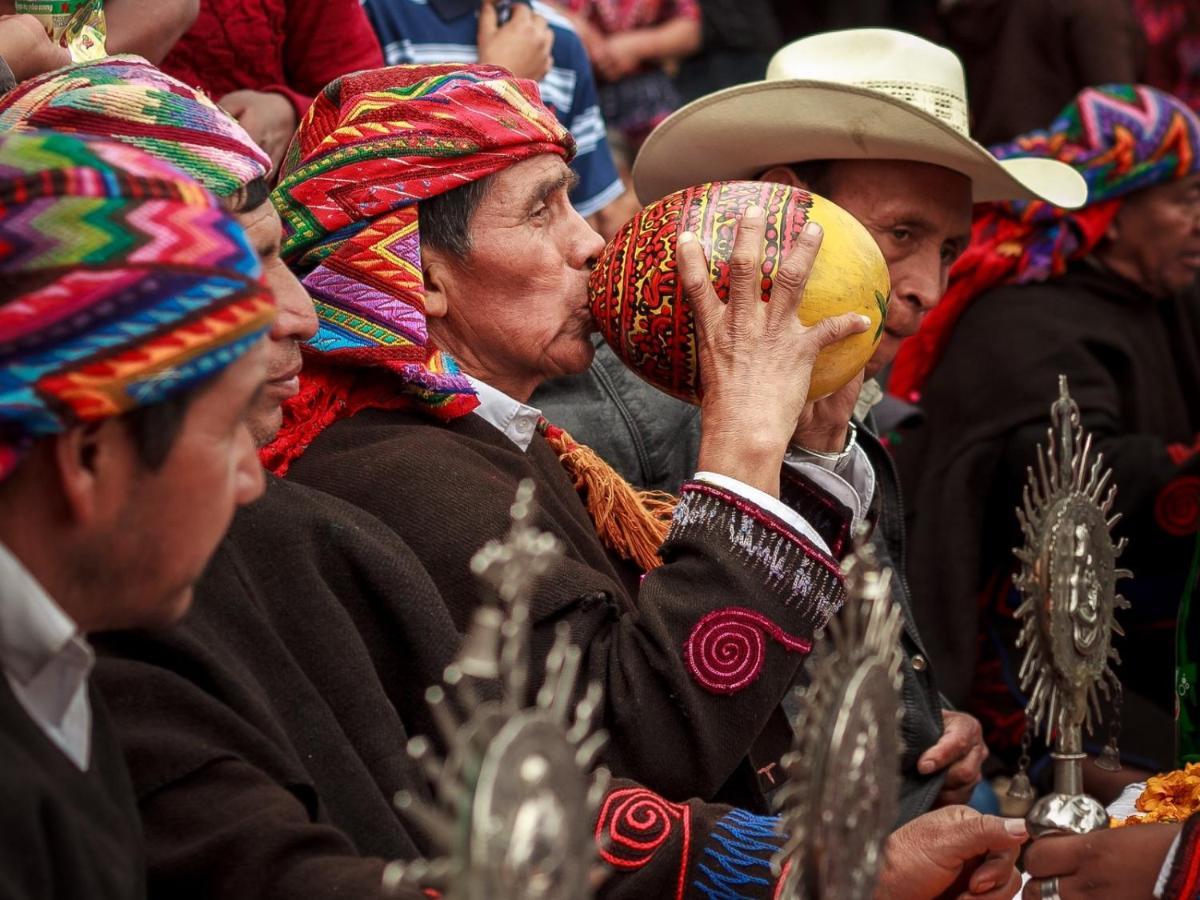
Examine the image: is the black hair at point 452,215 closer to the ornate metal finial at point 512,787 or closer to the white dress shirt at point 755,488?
the white dress shirt at point 755,488

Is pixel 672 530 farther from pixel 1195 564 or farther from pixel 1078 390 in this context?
pixel 1078 390

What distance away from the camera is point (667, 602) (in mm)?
2512

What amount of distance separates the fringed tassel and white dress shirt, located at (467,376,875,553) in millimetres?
141

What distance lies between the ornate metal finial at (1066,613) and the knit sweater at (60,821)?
1.68 m

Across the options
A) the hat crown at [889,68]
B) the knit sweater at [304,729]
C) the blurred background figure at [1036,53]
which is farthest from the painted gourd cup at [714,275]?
the blurred background figure at [1036,53]

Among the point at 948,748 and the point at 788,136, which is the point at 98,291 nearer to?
the point at 788,136

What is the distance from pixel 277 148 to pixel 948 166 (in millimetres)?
1479

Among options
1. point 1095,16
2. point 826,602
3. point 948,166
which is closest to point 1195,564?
point 948,166

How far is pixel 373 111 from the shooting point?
2.71 metres

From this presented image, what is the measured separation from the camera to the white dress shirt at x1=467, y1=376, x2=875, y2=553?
8.52 ft

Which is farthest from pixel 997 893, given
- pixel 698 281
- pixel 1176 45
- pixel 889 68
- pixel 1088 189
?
pixel 1176 45

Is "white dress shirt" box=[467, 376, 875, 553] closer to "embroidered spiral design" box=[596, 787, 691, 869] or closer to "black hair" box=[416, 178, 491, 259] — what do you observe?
"black hair" box=[416, 178, 491, 259]

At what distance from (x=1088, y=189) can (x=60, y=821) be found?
431cm

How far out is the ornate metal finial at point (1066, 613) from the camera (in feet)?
9.29
